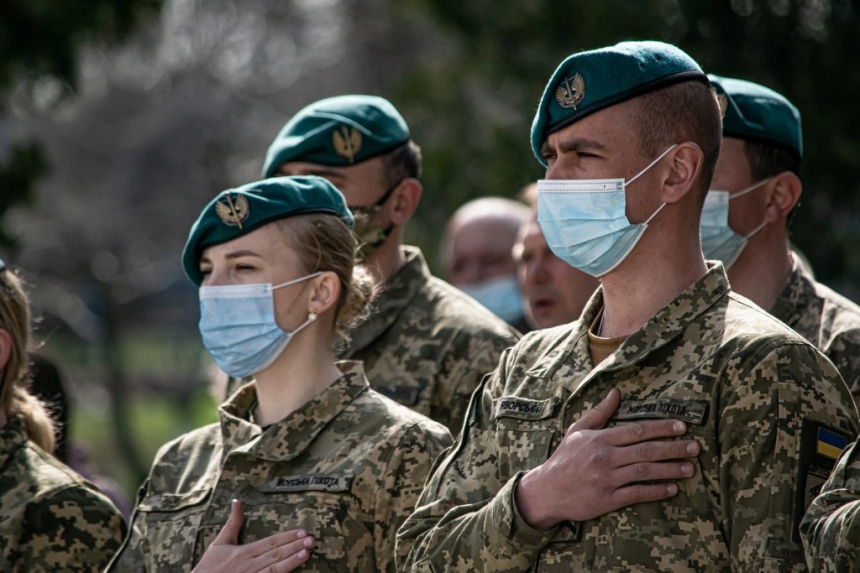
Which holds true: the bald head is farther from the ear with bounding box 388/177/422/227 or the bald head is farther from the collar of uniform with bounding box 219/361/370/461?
the collar of uniform with bounding box 219/361/370/461

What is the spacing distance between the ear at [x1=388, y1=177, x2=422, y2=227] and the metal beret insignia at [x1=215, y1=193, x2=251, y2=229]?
109cm

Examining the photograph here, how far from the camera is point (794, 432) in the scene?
2.98 meters

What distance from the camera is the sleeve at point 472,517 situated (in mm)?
3209

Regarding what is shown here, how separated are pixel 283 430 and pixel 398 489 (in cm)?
44

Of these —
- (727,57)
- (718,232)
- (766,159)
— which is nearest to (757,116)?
(766,159)

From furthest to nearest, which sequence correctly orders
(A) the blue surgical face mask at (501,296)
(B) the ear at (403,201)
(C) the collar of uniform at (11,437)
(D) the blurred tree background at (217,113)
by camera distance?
(D) the blurred tree background at (217,113), (A) the blue surgical face mask at (501,296), (B) the ear at (403,201), (C) the collar of uniform at (11,437)

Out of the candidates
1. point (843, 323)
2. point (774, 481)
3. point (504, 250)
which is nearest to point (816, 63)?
point (504, 250)

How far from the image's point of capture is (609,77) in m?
3.36

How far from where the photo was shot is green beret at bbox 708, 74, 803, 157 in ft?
15.1

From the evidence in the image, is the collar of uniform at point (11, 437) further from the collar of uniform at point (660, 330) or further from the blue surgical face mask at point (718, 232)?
the blue surgical face mask at point (718, 232)

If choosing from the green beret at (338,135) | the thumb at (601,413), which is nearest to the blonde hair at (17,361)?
the green beret at (338,135)

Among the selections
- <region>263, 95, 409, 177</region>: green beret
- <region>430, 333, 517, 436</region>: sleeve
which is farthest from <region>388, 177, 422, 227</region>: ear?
<region>430, 333, 517, 436</region>: sleeve

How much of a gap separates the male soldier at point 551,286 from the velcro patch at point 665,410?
256 centimetres

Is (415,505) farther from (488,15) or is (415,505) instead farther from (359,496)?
(488,15)
